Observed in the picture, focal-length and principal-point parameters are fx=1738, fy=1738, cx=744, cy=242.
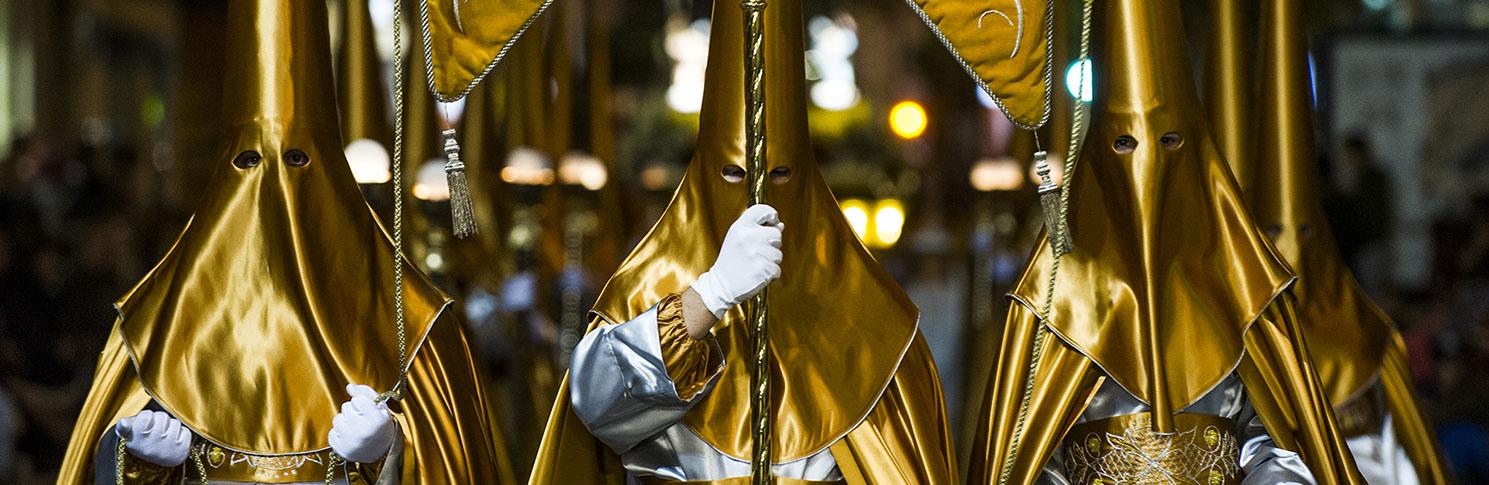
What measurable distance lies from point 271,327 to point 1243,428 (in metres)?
2.33

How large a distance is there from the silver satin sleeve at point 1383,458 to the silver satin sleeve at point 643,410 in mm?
1785

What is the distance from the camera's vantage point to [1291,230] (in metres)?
4.97

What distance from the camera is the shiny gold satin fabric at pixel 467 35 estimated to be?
13.0 ft

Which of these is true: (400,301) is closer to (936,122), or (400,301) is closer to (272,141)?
(272,141)

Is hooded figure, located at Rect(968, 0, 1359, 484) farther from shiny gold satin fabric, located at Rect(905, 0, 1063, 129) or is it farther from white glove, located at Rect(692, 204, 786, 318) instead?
white glove, located at Rect(692, 204, 786, 318)

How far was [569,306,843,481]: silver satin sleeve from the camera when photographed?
3.74 meters

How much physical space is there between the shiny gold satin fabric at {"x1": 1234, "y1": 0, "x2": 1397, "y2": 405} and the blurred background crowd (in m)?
0.27

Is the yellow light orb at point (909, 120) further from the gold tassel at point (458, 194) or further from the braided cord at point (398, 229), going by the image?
the gold tassel at point (458, 194)

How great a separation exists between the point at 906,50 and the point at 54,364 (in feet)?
46.1

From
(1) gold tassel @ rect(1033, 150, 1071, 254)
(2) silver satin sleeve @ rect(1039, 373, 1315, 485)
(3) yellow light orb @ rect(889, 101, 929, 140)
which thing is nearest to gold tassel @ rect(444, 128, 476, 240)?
(1) gold tassel @ rect(1033, 150, 1071, 254)

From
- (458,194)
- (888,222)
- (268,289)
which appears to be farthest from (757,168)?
(888,222)

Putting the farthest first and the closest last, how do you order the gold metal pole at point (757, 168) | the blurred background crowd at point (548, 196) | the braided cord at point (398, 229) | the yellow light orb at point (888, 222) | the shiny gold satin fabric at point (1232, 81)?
the yellow light orb at point (888, 222) < the blurred background crowd at point (548, 196) < the shiny gold satin fabric at point (1232, 81) < the braided cord at point (398, 229) < the gold metal pole at point (757, 168)

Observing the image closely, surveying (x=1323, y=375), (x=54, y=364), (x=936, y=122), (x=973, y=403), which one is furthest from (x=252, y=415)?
(x=936, y=122)

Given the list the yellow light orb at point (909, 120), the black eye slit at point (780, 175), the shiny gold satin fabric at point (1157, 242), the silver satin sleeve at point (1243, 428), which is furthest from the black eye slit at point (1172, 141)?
the yellow light orb at point (909, 120)
